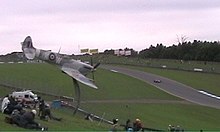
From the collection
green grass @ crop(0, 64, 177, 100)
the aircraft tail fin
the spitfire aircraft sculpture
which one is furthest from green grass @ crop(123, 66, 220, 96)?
the aircraft tail fin

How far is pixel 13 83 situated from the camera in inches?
3223

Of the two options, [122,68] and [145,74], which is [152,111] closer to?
[145,74]

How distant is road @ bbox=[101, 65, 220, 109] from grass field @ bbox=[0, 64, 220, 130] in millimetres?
2805

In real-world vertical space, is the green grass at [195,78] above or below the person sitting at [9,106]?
below

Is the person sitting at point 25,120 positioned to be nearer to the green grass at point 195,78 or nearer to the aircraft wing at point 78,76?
the aircraft wing at point 78,76

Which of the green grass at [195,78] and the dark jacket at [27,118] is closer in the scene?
the dark jacket at [27,118]

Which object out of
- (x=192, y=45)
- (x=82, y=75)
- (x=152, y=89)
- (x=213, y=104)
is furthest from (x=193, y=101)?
(x=192, y=45)

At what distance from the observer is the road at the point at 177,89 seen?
90.5 metres

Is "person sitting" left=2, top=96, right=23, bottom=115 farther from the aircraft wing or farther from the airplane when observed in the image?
the airplane

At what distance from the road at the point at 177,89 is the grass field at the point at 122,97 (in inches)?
110

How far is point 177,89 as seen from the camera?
102125mm

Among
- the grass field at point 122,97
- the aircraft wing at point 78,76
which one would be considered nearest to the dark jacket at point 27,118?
the aircraft wing at point 78,76

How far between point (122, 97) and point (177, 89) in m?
19.1

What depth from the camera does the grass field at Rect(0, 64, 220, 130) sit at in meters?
67.8
